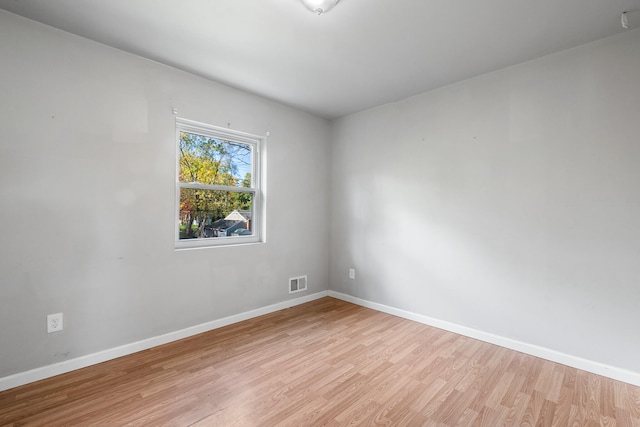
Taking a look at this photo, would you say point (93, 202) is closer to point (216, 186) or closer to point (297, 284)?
point (216, 186)

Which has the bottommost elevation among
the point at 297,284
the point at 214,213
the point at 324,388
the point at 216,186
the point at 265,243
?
the point at 324,388

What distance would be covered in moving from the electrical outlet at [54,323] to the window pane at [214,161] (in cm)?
144

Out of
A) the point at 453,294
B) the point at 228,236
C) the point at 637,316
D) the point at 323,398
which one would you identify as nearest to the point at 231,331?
the point at 228,236

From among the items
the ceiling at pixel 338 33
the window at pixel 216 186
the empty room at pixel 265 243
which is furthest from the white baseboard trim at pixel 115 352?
the ceiling at pixel 338 33

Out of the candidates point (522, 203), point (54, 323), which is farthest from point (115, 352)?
point (522, 203)

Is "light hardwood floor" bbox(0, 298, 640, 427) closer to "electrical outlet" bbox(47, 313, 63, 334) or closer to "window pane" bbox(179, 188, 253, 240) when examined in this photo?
"electrical outlet" bbox(47, 313, 63, 334)

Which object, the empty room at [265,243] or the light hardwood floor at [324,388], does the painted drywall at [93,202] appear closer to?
the empty room at [265,243]

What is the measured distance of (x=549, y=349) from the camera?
2.51 meters

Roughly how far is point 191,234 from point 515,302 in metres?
3.17

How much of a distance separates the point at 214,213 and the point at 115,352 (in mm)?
1484

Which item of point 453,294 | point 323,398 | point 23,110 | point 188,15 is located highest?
point 188,15

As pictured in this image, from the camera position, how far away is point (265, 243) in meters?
3.56

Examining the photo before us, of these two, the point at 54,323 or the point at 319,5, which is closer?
the point at 319,5

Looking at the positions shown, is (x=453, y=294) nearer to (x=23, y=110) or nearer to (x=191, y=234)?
(x=191, y=234)
